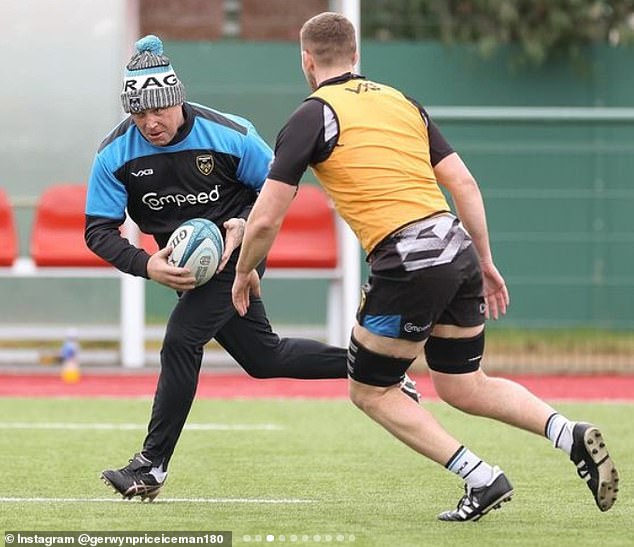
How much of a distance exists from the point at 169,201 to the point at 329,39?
3.91ft

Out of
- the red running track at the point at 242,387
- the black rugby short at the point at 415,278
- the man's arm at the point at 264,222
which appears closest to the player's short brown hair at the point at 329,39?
the man's arm at the point at 264,222

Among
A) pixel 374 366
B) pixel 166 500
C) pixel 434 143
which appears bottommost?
pixel 166 500

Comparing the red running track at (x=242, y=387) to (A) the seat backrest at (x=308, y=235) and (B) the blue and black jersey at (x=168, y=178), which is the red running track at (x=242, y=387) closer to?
(A) the seat backrest at (x=308, y=235)

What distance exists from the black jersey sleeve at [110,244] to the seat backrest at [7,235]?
713 cm

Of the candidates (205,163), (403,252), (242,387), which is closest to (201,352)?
(205,163)

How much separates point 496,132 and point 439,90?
7.52ft

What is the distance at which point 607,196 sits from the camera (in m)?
14.1

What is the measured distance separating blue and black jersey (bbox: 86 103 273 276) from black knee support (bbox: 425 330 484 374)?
125cm

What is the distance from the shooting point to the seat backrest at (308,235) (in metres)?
13.9

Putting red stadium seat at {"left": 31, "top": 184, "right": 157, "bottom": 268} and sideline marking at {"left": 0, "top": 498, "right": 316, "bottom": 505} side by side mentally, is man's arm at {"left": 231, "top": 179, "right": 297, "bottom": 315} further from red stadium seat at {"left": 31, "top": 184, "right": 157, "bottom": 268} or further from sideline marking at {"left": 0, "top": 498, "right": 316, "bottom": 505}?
red stadium seat at {"left": 31, "top": 184, "right": 157, "bottom": 268}

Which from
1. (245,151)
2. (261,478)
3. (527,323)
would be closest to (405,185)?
(245,151)

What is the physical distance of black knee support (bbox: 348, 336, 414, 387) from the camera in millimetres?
6070

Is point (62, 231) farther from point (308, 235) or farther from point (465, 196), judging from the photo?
point (465, 196)

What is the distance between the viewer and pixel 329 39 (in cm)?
607
